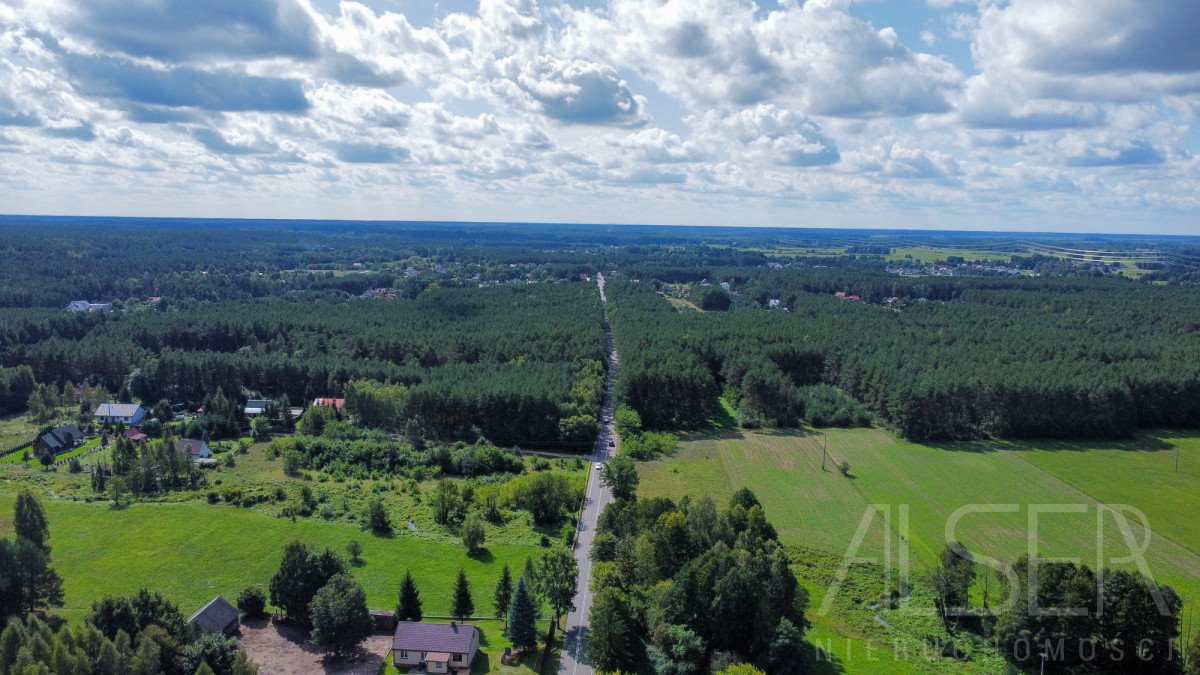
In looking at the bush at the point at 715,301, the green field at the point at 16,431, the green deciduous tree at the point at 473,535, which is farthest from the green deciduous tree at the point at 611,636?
the bush at the point at 715,301

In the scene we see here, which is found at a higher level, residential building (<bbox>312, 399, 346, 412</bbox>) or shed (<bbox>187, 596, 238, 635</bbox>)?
shed (<bbox>187, 596, 238, 635</bbox>)

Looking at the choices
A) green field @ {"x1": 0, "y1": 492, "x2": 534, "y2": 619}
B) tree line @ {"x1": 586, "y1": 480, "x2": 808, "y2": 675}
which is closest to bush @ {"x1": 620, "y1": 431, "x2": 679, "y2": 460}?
green field @ {"x1": 0, "y1": 492, "x2": 534, "y2": 619}

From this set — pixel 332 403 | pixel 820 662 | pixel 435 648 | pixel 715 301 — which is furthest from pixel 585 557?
pixel 715 301

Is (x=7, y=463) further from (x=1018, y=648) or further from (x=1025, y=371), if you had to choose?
(x=1025, y=371)

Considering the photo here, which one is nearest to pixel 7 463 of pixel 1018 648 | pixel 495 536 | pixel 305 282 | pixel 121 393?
pixel 121 393

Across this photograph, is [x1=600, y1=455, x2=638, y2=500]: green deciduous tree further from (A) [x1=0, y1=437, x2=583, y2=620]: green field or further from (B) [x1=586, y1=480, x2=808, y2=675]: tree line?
(B) [x1=586, y1=480, x2=808, y2=675]: tree line

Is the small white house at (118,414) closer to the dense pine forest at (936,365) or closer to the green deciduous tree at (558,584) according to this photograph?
the dense pine forest at (936,365)

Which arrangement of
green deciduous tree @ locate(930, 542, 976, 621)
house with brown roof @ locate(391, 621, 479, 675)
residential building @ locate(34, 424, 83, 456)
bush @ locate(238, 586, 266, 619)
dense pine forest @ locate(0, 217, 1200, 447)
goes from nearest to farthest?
house with brown roof @ locate(391, 621, 479, 675) < bush @ locate(238, 586, 266, 619) < green deciduous tree @ locate(930, 542, 976, 621) < residential building @ locate(34, 424, 83, 456) < dense pine forest @ locate(0, 217, 1200, 447)
